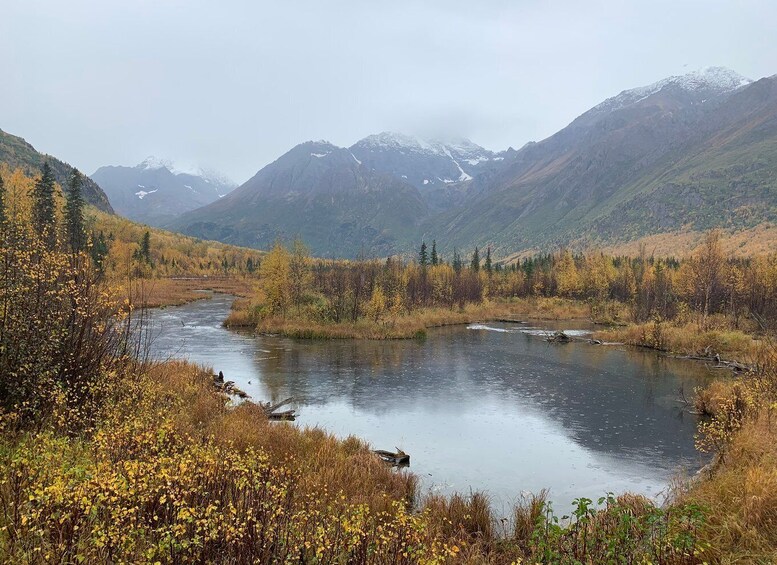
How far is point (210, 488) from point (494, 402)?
19903 millimetres

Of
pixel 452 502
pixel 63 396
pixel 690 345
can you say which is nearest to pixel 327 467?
pixel 452 502

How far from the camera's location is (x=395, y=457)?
16.0m

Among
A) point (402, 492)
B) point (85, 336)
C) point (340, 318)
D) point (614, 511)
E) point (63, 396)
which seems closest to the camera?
point (614, 511)

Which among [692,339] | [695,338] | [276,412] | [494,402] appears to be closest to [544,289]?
[692,339]

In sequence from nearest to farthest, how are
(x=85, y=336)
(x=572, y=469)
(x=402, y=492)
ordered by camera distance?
(x=85, y=336), (x=402, y=492), (x=572, y=469)

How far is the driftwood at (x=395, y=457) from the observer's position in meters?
15.7

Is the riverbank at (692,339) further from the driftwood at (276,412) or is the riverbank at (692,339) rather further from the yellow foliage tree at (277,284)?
the yellow foliage tree at (277,284)

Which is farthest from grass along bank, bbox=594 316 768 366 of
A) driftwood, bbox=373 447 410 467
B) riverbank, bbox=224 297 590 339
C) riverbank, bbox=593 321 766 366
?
driftwood, bbox=373 447 410 467

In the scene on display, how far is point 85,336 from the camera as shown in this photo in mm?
10992

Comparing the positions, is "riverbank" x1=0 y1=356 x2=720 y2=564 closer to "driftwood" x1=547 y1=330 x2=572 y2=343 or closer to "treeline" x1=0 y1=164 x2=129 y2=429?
"treeline" x1=0 y1=164 x2=129 y2=429

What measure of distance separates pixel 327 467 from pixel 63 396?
6338 millimetres

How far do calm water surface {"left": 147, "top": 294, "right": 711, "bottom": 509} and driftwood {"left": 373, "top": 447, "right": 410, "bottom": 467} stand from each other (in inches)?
18.8

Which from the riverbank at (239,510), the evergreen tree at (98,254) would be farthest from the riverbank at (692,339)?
the evergreen tree at (98,254)

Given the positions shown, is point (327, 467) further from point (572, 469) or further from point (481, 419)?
point (481, 419)
